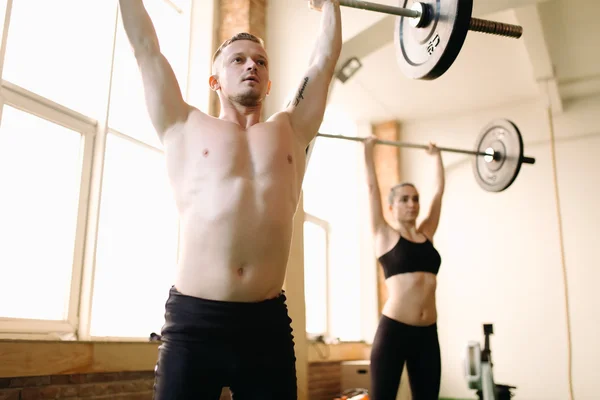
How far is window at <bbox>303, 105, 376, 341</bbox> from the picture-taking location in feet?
19.3

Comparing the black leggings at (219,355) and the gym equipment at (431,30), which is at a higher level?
the gym equipment at (431,30)

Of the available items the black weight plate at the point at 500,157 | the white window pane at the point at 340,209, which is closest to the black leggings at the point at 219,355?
the black weight plate at the point at 500,157

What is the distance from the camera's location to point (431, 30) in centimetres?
191

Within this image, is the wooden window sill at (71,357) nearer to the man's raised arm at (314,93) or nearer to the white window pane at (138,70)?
the white window pane at (138,70)

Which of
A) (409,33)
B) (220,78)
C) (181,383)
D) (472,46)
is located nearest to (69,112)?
(220,78)

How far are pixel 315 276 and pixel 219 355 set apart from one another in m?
4.70

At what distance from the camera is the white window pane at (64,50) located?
282 centimetres

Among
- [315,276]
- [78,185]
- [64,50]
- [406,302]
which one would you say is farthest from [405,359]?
[315,276]

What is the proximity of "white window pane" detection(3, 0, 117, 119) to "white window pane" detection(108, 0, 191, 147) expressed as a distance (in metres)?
0.09

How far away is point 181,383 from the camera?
119cm

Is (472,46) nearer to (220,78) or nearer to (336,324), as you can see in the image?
(336,324)

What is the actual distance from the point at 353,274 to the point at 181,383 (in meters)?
5.06

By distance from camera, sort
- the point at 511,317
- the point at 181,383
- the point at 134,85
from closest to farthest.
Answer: the point at 181,383 → the point at 134,85 → the point at 511,317

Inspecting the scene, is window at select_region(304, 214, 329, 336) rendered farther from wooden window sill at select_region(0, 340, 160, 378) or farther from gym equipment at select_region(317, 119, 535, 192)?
wooden window sill at select_region(0, 340, 160, 378)
